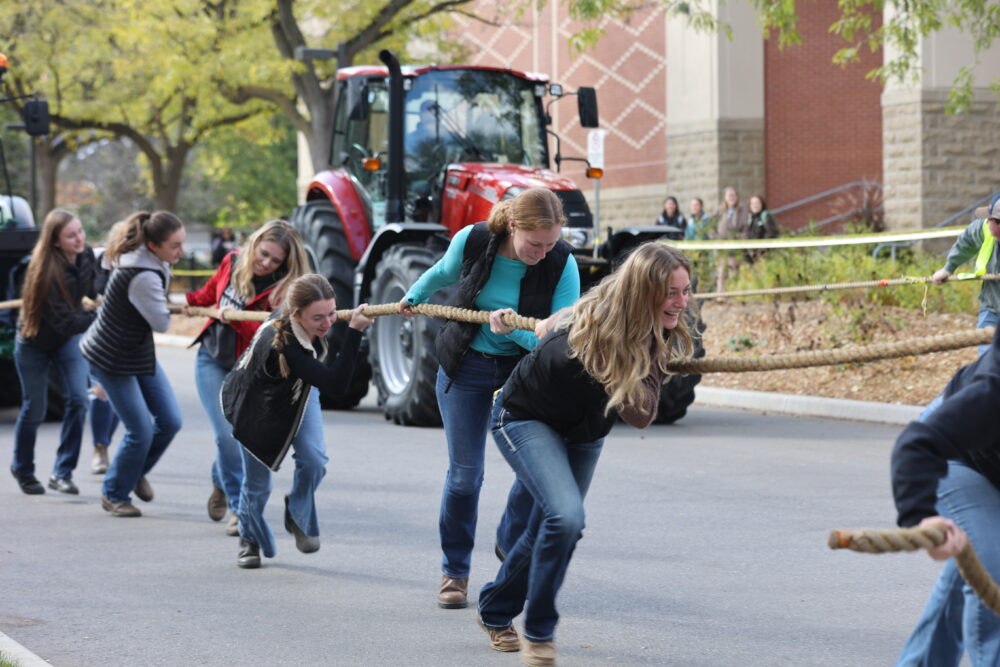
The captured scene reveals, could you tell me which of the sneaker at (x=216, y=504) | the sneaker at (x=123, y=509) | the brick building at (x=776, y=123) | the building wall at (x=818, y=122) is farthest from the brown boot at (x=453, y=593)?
the building wall at (x=818, y=122)

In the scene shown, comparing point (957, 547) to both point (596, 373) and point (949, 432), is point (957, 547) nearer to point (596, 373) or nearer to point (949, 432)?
point (949, 432)

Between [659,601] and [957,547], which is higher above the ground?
[957,547]

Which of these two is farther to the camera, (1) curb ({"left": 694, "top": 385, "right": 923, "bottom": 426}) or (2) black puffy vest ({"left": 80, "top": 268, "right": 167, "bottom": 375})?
(1) curb ({"left": 694, "top": 385, "right": 923, "bottom": 426})

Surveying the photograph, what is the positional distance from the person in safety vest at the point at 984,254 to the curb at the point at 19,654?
5.77m

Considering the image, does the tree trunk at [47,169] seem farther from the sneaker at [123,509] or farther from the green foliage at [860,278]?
the sneaker at [123,509]

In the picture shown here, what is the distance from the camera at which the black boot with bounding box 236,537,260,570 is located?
24.0 ft

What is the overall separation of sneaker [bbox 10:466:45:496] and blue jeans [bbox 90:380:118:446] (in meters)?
0.83

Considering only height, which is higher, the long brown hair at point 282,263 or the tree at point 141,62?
the tree at point 141,62

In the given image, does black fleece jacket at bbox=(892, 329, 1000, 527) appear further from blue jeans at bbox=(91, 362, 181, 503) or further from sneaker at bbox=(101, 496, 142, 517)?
sneaker at bbox=(101, 496, 142, 517)

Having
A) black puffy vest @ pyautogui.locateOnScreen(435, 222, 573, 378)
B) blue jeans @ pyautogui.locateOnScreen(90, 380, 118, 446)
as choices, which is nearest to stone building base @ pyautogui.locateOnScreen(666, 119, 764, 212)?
blue jeans @ pyautogui.locateOnScreen(90, 380, 118, 446)

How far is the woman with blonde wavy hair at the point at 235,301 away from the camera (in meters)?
7.52

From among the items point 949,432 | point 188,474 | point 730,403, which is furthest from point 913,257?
point 949,432

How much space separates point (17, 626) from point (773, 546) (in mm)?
3777

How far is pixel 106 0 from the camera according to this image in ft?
103
